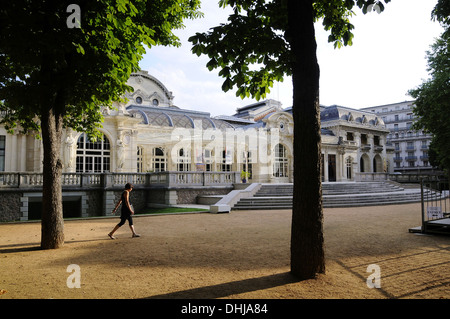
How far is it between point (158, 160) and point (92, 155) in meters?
5.64

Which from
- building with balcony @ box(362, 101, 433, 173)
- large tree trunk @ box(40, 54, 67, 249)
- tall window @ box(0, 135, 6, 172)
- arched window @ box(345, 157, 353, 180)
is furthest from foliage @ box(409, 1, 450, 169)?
building with balcony @ box(362, 101, 433, 173)

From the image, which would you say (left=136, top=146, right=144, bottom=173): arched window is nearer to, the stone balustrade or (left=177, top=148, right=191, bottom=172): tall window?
(left=177, top=148, right=191, bottom=172): tall window

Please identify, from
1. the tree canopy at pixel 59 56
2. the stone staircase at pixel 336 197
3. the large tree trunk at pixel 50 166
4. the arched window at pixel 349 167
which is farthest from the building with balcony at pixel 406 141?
the large tree trunk at pixel 50 166

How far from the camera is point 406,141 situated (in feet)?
228

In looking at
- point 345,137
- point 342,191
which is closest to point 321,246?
point 342,191

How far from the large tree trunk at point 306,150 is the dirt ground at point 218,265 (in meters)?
0.41

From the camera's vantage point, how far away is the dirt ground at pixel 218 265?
14.2 feet

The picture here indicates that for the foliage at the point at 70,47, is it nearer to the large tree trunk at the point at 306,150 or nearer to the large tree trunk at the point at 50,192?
the large tree trunk at the point at 50,192

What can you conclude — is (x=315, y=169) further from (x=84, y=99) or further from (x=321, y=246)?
(x=84, y=99)

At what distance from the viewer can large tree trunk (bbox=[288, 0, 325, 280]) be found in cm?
479

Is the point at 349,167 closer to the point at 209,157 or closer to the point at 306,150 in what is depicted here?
the point at 209,157

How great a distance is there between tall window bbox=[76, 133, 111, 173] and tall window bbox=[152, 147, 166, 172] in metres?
3.90

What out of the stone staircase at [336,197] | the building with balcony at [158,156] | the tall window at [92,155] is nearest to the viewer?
the stone staircase at [336,197]

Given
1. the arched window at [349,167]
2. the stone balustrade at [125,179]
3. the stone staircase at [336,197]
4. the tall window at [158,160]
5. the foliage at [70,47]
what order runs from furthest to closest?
the arched window at [349,167], the tall window at [158,160], the stone staircase at [336,197], the stone balustrade at [125,179], the foliage at [70,47]
